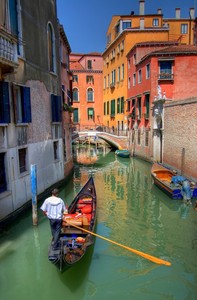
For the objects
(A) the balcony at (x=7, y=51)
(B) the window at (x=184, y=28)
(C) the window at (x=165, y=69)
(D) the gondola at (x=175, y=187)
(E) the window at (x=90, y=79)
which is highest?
(B) the window at (x=184, y=28)

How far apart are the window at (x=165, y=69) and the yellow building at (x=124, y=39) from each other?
5.07 m

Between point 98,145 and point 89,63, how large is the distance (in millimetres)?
13288

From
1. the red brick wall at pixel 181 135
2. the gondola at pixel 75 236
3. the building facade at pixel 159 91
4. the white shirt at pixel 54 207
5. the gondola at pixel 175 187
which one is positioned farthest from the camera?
the building facade at pixel 159 91

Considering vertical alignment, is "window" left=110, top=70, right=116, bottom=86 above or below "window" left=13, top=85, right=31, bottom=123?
above

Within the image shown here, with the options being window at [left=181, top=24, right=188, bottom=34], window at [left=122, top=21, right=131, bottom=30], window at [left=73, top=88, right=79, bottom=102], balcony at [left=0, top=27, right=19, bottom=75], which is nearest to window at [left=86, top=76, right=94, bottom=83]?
window at [left=73, top=88, right=79, bottom=102]

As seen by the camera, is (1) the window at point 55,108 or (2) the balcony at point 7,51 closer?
(2) the balcony at point 7,51

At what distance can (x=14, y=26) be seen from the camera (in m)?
8.34

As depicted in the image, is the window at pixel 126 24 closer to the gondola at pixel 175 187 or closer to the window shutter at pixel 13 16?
the gondola at pixel 175 187

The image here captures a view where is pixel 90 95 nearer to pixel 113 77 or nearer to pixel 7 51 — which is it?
pixel 113 77

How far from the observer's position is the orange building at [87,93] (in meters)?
36.5

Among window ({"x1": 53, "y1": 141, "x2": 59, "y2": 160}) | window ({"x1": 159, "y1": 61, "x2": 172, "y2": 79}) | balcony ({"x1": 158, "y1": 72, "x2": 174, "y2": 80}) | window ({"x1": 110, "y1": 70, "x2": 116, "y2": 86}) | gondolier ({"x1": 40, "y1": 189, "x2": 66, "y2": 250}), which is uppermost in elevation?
window ({"x1": 110, "y1": 70, "x2": 116, "y2": 86})

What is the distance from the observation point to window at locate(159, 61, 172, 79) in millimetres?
18700

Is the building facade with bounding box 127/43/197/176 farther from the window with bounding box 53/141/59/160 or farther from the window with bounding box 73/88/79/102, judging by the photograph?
the window with bounding box 73/88/79/102

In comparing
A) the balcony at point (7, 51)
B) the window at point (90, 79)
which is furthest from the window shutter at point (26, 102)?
the window at point (90, 79)
